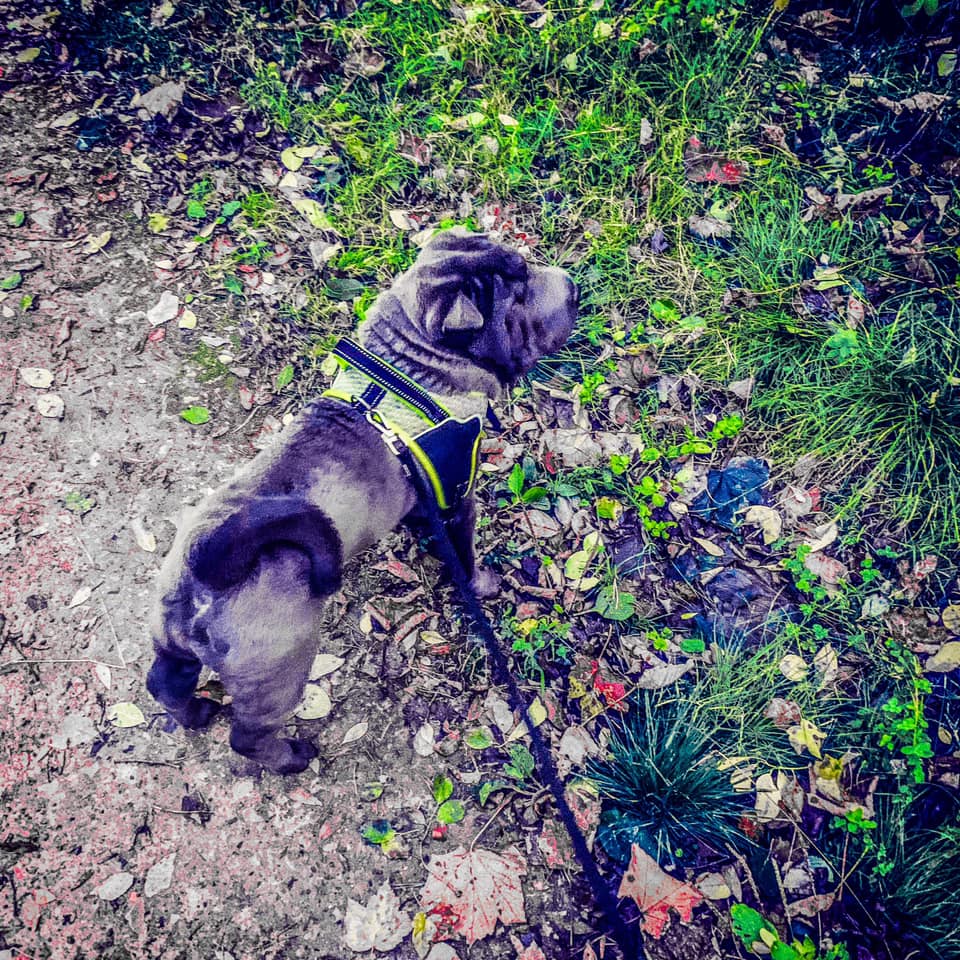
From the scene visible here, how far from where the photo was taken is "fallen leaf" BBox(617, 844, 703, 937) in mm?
2648

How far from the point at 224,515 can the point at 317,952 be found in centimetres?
197

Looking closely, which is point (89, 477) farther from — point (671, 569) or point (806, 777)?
point (806, 777)

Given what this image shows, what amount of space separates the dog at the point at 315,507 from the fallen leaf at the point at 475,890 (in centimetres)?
83

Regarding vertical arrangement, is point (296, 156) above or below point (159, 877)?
above

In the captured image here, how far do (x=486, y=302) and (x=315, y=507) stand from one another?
1381mm

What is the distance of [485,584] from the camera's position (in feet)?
11.2

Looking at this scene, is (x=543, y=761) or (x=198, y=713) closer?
(x=543, y=761)

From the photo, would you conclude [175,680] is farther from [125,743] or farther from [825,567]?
[825,567]

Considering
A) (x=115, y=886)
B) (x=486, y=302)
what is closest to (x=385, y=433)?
(x=486, y=302)

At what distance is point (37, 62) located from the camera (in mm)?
4824

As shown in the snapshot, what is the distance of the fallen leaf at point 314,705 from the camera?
9.96 feet

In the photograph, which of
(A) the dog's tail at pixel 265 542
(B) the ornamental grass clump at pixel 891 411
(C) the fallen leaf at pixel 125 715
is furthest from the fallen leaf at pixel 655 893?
(C) the fallen leaf at pixel 125 715

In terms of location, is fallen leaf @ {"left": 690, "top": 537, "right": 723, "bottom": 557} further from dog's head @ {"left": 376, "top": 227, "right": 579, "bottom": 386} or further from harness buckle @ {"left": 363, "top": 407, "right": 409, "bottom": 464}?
harness buckle @ {"left": 363, "top": 407, "right": 409, "bottom": 464}

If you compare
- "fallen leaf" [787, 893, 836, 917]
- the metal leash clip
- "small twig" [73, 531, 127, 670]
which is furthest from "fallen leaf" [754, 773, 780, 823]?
"small twig" [73, 531, 127, 670]
